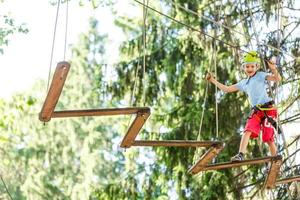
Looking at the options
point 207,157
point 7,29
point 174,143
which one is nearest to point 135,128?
point 174,143

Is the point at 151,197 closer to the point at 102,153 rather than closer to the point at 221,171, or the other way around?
the point at 221,171

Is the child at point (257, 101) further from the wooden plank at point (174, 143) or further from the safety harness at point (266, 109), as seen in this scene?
the wooden plank at point (174, 143)

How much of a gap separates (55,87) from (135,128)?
799 millimetres

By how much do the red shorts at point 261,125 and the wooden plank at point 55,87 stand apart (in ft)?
5.53

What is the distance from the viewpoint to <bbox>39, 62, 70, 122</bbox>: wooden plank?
3654mm

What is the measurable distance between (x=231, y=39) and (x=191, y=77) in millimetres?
852

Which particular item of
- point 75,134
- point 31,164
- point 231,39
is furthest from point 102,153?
point 231,39

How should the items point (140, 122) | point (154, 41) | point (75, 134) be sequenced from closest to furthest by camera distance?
1. point (140, 122)
2. point (154, 41)
3. point (75, 134)

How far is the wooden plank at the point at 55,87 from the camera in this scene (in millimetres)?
3654

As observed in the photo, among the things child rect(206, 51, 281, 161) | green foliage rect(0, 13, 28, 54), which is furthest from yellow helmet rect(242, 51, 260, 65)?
green foliage rect(0, 13, 28, 54)

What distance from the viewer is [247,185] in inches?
317

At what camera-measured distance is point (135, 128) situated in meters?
4.39

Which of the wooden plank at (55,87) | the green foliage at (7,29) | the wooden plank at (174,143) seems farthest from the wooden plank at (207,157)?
the green foliage at (7,29)

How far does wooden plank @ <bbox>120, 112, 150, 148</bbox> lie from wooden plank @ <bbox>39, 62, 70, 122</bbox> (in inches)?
20.3
